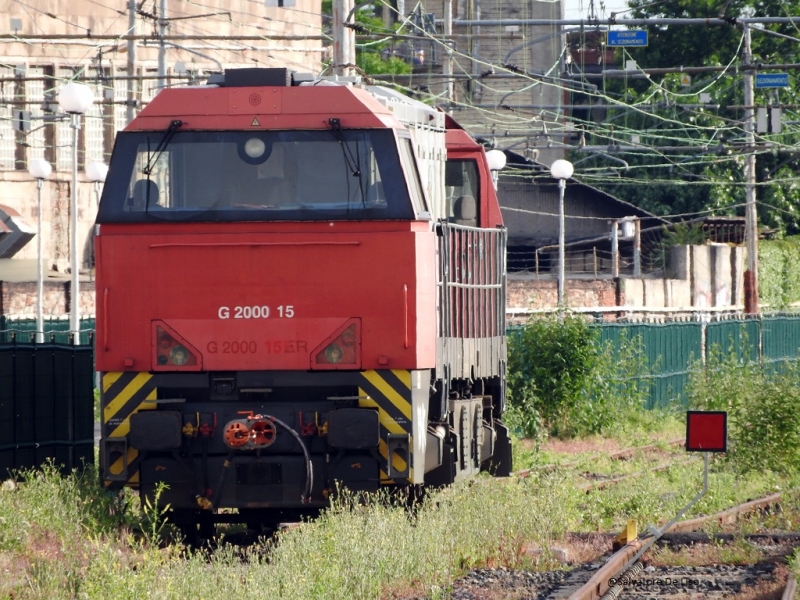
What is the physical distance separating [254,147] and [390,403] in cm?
218

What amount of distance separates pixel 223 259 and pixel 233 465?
1.53 meters

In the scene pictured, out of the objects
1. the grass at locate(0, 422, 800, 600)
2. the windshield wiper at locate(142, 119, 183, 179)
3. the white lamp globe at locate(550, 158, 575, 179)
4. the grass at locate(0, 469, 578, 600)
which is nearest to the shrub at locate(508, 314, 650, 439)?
the white lamp globe at locate(550, 158, 575, 179)

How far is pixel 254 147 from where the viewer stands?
33.7 feet

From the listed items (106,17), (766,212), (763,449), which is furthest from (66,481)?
(766,212)

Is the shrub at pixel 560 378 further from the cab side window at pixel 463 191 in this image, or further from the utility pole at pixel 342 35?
the cab side window at pixel 463 191

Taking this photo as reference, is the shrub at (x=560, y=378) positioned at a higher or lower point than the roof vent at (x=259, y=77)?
lower

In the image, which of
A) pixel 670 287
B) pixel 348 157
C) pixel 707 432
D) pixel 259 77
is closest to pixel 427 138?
pixel 348 157

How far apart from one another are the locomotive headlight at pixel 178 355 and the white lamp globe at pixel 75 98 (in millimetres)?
11335

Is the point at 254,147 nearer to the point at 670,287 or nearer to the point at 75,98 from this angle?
the point at 75,98

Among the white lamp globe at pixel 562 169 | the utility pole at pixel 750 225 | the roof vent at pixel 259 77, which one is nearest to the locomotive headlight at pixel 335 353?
the roof vent at pixel 259 77

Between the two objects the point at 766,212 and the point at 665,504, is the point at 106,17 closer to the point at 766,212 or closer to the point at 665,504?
the point at 766,212

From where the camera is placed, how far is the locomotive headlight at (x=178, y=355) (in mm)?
10125

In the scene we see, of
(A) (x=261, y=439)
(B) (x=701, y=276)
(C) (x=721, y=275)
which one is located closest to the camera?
(A) (x=261, y=439)

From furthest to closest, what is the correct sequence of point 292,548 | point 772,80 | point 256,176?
point 772,80 → point 256,176 → point 292,548
